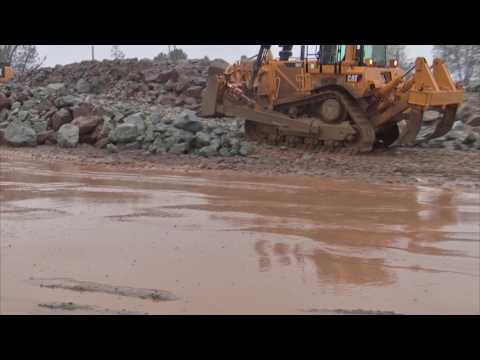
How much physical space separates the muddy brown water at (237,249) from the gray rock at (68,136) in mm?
5983

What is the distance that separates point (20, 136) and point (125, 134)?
321 centimetres

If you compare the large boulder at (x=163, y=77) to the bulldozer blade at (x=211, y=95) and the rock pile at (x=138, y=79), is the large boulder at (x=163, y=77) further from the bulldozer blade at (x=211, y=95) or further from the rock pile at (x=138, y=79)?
the bulldozer blade at (x=211, y=95)

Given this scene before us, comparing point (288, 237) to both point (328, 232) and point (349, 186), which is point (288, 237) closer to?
point (328, 232)

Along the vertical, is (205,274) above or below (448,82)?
below

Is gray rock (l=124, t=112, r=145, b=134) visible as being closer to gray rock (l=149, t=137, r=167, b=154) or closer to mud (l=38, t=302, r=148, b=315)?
gray rock (l=149, t=137, r=167, b=154)

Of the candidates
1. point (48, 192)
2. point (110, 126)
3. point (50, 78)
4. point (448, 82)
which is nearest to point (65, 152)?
point (110, 126)

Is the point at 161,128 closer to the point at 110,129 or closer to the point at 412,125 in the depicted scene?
the point at 110,129

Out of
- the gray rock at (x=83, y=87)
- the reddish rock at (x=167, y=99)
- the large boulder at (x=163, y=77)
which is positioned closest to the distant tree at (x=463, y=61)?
the large boulder at (x=163, y=77)

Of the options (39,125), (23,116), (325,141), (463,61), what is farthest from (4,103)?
(463,61)

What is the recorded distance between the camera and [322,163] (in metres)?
14.0

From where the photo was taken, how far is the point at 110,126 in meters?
17.5

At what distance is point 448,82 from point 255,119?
5025 millimetres

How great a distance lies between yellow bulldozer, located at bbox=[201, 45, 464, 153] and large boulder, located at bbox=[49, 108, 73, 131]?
163 inches

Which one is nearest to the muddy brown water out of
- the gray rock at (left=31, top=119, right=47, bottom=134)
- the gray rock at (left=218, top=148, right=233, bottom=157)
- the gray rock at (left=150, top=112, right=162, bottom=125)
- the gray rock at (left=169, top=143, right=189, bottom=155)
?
the gray rock at (left=218, top=148, right=233, bottom=157)
